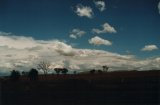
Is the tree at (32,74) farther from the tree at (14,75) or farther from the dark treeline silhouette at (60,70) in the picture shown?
the dark treeline silhouette at (60,70)

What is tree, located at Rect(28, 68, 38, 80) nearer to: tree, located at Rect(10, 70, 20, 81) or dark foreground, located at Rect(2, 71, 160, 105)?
tree, located at Rect(10, 70, 20, 81)

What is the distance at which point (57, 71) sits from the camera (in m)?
53.4

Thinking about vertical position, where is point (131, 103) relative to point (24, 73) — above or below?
below

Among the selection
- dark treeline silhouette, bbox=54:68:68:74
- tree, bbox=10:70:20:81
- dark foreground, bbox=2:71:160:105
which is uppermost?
dark treeline silhouette, bbox=54:68:68:74

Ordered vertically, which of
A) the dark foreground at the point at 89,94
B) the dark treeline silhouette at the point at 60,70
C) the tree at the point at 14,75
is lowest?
the dark foreground at the point at 89,94

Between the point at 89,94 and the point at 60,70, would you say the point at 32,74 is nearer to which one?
the point at 60,70

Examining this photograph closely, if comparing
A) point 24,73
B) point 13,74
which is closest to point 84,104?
point 13,74

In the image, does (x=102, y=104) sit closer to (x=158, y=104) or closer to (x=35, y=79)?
(x=158, y=104)

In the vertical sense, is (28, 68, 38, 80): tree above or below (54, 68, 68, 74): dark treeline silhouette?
below

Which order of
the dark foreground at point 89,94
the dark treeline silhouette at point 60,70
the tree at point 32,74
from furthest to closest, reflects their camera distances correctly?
the dark treeline silhouette at point 60,70 → the tree at point 32,74 → the dark foreground at point 89,94

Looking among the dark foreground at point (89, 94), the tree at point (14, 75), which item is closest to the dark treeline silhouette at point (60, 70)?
the tree at point (14, 75)

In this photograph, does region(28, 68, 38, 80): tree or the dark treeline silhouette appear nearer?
region(28, 68, 38, 80): tree

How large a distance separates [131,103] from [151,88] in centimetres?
660

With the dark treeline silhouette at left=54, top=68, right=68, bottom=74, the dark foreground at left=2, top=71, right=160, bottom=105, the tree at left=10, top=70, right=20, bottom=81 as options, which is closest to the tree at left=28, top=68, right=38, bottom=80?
the tree at left=10, top=70, right=20, bottom=81
